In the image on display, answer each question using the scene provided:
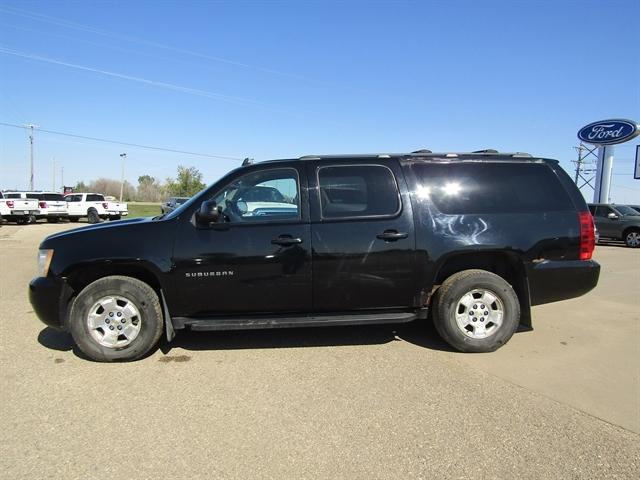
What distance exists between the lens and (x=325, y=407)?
3559 millimetres

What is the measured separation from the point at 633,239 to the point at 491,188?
15997 millimetres

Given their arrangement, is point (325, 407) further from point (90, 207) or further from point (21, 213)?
point (90, 207)

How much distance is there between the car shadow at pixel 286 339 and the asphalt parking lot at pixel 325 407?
28 mm

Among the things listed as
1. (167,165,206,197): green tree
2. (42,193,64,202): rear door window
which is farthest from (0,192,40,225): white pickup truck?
(167,165,206,197): green tree

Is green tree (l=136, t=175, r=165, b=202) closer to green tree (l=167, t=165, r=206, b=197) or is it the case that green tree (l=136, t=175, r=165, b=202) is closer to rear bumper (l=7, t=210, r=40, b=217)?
green tree (l=167, t=165, r=206, b=197)

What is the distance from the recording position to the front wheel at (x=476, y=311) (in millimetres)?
4699

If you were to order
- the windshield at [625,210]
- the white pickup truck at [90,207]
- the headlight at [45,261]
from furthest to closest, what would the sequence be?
the white pickup truck at [90,207] < the windshield at [625,210] < the headlight at [45,261]

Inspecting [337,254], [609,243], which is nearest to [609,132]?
[609,243]

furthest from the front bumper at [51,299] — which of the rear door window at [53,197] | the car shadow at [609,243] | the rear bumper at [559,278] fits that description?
the rear door window at [53,197]

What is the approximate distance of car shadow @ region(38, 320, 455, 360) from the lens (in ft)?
16.1

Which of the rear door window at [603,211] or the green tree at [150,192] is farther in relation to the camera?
the green tree at [150,192]

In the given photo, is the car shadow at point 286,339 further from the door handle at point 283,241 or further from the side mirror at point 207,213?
the side mirror at point 207,213

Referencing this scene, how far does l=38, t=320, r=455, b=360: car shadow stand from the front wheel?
259mm

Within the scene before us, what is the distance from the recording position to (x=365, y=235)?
4.55 metres
